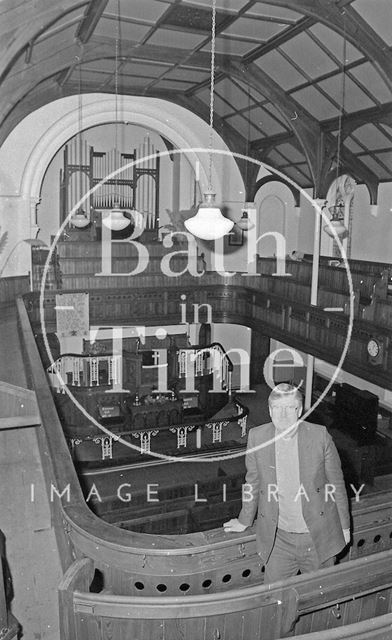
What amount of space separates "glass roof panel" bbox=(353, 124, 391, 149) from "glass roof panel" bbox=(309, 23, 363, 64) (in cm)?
243

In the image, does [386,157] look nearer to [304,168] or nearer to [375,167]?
[375,167]

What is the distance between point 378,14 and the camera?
832cm

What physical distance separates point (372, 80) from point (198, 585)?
956 cm

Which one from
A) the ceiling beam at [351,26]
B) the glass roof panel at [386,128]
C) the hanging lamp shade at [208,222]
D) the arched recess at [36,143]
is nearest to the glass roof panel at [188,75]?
the arched recess at [36,143]

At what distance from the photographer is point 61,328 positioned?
1309 centimetres

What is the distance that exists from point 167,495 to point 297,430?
22.1ft

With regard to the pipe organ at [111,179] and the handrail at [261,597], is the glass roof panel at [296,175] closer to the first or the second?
the pipe organ at [111,179]

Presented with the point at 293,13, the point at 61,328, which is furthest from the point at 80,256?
the point at 293,13

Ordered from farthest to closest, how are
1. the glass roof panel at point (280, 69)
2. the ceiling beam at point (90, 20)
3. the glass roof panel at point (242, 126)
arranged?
the glass roof panel at point (242, 126), the glass roof panel at point (280, 69), the ceiling beam at point (90, 20)

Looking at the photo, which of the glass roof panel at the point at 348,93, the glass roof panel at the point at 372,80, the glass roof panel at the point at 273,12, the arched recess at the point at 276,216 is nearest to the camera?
the glass roof panel at the point at 273,12

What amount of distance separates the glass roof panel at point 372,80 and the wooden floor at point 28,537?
26.5 ft

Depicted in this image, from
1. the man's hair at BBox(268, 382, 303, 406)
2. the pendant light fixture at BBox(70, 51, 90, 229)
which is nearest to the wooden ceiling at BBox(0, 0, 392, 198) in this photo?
the pendant light fixture at BBox(70, 51, 90, 229)

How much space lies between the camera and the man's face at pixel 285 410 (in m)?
3.07

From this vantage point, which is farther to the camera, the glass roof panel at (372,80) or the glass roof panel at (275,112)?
the glass roof panel at (275,112)
